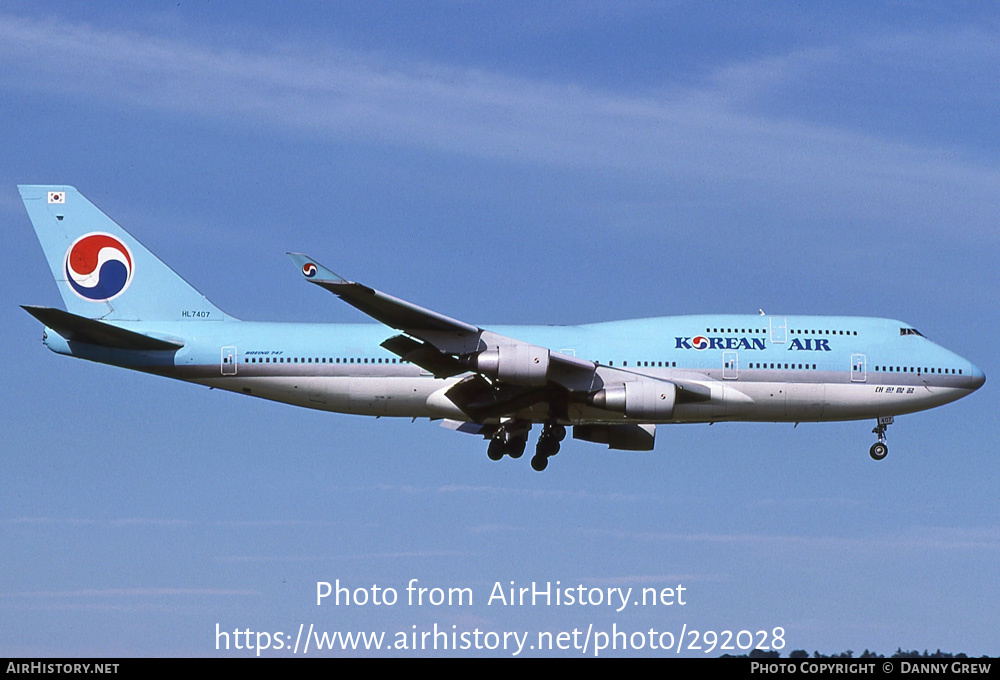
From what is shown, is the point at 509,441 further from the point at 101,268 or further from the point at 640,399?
the point at 101,268

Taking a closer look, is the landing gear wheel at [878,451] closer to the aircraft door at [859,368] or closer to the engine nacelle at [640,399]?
the aircraft door at [859,368]

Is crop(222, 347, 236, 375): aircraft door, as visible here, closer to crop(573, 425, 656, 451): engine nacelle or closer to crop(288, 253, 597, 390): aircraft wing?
crop(288, 253, 597, 390): aircraft wing

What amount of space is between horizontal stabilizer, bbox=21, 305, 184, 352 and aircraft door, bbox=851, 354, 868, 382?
2004 centimetres

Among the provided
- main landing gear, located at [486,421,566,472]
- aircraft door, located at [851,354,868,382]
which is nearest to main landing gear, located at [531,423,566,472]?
main landing gear, located at [486,421,566,472]

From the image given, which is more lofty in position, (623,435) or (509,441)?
(623,435)

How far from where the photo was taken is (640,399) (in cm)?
3572

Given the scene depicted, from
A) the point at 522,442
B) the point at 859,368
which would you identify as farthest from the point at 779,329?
the point at 522,442

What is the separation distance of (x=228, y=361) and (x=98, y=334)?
12.4 feet

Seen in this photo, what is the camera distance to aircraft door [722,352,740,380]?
38000 millimetres

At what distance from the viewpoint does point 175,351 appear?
1503 inches

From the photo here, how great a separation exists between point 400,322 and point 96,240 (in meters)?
12.9
